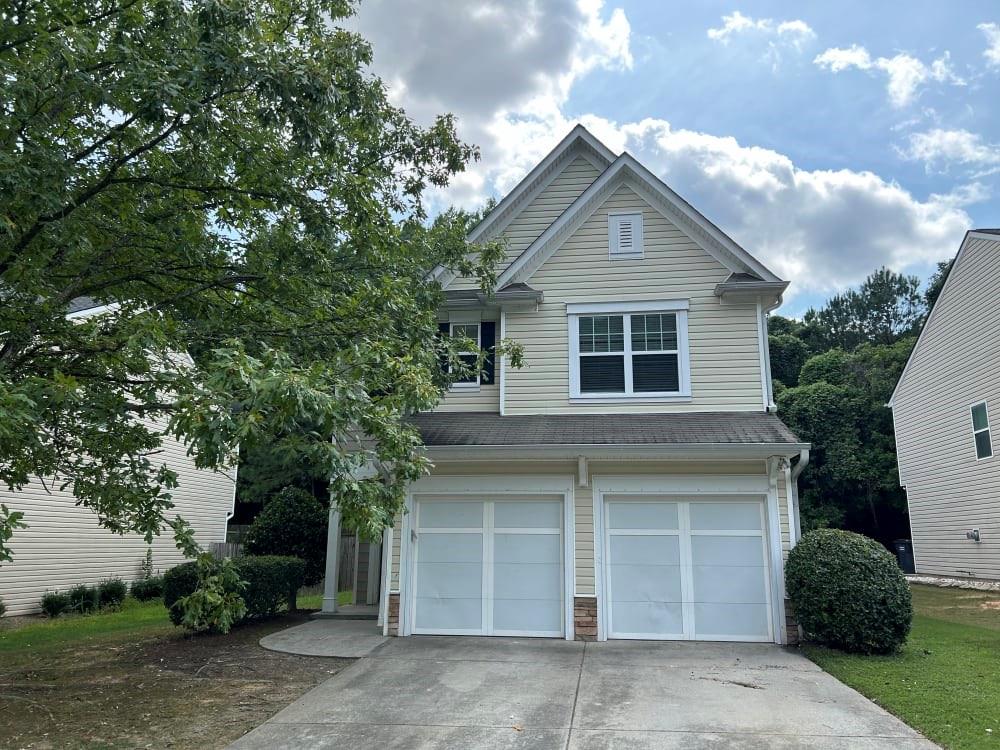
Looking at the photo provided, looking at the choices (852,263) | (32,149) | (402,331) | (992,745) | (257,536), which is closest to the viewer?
(992,745)

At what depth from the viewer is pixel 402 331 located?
27.6 feet

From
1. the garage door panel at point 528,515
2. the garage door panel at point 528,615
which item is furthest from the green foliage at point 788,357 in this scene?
the garage door panel at point 528,615

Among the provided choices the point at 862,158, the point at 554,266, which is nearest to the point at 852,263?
the point at 862,158

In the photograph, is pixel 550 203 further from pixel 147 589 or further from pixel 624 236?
pixel 147 589

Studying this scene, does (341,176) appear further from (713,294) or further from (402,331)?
(713,294)

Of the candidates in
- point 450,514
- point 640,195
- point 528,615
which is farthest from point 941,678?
point 640,195

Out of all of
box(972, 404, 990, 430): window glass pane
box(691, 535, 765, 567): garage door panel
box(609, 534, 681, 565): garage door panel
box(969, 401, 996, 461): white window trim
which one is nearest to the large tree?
box(609, 534, 681, 565): garage door panel

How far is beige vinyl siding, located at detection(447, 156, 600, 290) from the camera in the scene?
12.9 meters

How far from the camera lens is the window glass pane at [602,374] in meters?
11.2

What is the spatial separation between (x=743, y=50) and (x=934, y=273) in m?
33.0

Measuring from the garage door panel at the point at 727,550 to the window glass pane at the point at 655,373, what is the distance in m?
2.53

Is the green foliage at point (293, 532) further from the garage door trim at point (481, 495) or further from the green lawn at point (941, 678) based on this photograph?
the green lawn at point (941, 678)

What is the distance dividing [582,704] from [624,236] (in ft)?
25.9

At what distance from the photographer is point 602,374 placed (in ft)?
36.9
